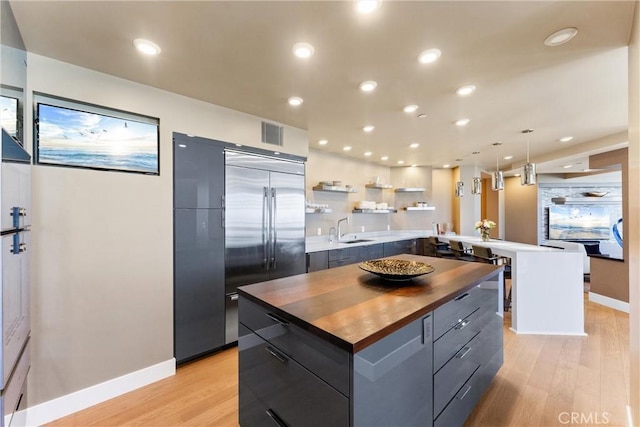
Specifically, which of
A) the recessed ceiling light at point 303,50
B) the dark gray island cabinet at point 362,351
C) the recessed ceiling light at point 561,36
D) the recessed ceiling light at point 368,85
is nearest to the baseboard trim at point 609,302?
the dark gray island cabinet at point 362,351

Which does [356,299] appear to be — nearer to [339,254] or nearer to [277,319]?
[277,319]

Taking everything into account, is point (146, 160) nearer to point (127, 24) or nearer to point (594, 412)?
point (127, 24)

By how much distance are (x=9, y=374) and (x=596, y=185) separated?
10175 millimetres

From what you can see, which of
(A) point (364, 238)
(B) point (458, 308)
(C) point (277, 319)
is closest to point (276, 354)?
(C) point (277, 319)

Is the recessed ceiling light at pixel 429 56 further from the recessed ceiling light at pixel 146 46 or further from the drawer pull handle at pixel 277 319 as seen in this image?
the drawer pull handle at pixel 277 319

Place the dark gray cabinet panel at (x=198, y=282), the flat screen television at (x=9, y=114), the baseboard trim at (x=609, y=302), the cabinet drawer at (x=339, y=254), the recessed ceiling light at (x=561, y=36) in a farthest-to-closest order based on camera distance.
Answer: the cabinet drawer at (x=339, y=254), the baseboard trim at (x=609, y=302), the dark gray cabinet panel at (x=198, y=282), the recessed ceiling light at (x=561, y=36), the flat screen television at (x=9, y=114)

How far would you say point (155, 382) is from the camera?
2.36 meters

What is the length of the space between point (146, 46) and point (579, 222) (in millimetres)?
9279

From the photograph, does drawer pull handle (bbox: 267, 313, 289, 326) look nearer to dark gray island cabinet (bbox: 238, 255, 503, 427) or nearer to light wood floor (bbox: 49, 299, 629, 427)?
dark gray island cabinet (bbox: 238, 255, 503, 427)

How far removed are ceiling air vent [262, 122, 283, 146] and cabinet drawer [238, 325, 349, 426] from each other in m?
2.26

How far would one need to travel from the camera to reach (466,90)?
2441 millimetres

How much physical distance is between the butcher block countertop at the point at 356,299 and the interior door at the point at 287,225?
1.25 m

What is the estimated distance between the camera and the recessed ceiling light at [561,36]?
1.65 m

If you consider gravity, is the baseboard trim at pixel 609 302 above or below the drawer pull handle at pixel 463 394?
below
